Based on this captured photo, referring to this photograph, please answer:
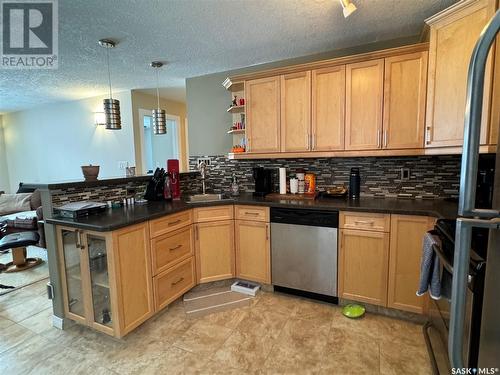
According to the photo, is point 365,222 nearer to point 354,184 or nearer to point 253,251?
point 354,184

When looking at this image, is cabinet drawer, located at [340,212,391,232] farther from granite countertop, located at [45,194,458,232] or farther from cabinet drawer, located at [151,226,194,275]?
cabinet drawer, located at [151,226,194,275]

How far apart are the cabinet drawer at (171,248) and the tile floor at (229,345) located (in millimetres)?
452

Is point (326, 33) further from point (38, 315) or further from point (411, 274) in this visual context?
point (38, 315)

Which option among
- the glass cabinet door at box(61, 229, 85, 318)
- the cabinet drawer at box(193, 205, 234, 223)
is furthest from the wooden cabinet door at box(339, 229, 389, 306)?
the glass cabinet door at box(61, 229, 85, 318)

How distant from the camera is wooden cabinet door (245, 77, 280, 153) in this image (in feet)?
→ 8.70

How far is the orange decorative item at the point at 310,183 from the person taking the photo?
2.74 metres

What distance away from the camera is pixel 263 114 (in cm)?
271

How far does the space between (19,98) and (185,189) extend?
3.59m

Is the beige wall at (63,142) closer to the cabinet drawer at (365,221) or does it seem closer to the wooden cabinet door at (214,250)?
the wooden cabinet door at (214,250)

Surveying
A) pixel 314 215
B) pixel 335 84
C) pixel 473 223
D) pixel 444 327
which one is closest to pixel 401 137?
pixel 335 84

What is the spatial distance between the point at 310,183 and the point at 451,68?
1440 mm

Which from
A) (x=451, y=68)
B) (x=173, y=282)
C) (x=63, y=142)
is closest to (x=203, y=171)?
(x=173, y=282)

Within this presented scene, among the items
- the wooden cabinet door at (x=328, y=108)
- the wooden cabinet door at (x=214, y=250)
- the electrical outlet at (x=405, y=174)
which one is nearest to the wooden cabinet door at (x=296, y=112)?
the wooden cabinet door at (x=328, y=108)

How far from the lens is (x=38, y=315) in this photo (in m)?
2.26
